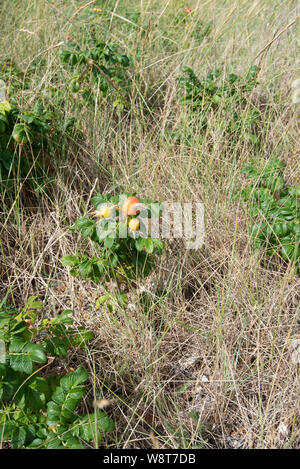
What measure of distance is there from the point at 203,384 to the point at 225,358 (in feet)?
0.45

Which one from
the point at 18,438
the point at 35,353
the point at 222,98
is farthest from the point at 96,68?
the point at 18,438

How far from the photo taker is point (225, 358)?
154 centimetres

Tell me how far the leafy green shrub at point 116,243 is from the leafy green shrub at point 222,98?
3.34 ft

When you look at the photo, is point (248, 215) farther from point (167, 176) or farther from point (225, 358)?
point (225, 358)

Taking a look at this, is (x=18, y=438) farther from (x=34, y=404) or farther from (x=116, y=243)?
(x=116, y=243)

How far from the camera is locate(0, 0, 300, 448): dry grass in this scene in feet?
4.83

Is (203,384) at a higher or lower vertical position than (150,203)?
lower

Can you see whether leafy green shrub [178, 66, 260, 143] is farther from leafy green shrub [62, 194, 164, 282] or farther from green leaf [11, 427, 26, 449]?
green leaf [11, 427, 26, 449]

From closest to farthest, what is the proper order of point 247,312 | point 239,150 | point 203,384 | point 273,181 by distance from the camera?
point 203,384 < point 247,312 < point 273,181 < point 239,150

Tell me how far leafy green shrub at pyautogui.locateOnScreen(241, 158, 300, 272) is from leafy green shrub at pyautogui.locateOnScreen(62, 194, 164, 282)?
505 mm

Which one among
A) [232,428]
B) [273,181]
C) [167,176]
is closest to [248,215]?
[273,181]

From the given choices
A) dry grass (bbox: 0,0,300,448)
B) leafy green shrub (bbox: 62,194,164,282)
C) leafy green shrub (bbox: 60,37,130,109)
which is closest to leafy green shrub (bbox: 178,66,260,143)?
dry grass (bbox: 0,0,300,448)

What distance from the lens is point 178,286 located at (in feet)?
6.11

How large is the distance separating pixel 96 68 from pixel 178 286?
4.44 ft
